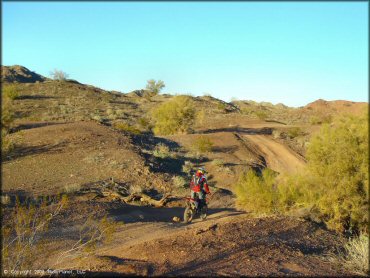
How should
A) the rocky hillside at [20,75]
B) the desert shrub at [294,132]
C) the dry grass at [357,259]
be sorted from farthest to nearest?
1. the rocky hillside at [20,75]
2. the desert shrub at [294,132]
3. the dry grass at [357,259]

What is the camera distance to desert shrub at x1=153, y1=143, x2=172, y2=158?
91.2 feet

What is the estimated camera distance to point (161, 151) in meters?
29.2

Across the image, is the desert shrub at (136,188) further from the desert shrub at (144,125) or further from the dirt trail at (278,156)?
the desert shrub at (144,125)

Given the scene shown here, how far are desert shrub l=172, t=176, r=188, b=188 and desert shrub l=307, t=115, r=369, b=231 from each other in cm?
957

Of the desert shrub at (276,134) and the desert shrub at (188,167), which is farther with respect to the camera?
the desert shrub at (276,134)

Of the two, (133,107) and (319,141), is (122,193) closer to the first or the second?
(319,141)

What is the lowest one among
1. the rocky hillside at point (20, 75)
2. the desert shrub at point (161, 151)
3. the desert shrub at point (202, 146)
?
the desert shrub at point (161, 151)

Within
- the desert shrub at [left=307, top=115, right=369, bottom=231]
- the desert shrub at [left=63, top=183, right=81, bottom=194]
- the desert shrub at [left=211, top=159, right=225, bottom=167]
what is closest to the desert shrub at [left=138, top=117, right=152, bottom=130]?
the desert shrub at [left=211, top=159, right=225, bottom=167]

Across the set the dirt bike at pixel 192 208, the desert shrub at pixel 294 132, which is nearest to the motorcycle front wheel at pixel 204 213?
the dirt bike at pixel 192 208

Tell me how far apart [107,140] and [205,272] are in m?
20.5

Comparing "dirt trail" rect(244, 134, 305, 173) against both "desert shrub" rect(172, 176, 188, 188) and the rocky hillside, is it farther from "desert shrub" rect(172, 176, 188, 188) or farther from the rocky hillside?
the rocky hillside

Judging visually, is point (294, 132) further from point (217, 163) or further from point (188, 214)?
point (188, 214)

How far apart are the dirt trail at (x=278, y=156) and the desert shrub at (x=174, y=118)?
6075 mm

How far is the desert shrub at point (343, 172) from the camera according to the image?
525 inches
